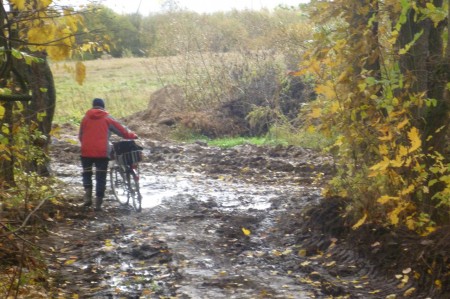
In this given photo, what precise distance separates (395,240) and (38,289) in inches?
162

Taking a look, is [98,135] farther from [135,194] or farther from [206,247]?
[206,247]

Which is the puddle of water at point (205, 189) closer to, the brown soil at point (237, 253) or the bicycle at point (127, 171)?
the brown soil at point (237, 253)

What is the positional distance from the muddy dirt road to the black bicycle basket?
90cm

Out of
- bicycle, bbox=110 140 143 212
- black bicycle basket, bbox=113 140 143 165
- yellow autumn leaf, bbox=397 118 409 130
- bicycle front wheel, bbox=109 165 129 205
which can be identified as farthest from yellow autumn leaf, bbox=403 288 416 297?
bicycle front wheel, bbox=109 165 129 205

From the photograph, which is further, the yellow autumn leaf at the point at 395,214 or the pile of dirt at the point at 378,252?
the yellow autumn leaf at the point at 395,214

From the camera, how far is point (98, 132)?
1291cm

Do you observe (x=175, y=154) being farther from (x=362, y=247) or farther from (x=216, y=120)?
(x=362, y=247)

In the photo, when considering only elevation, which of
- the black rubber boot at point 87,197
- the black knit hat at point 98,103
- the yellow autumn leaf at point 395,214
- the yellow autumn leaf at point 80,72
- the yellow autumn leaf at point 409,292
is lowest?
the black rubber boot at point 87,197

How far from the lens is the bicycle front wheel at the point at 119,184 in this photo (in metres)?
13.4

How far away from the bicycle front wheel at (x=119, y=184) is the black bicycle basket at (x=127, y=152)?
0.81 feet

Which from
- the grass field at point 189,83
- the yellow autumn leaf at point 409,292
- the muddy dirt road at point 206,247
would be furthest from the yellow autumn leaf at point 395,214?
the grass field at point 189,83

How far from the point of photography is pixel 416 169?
830 cm

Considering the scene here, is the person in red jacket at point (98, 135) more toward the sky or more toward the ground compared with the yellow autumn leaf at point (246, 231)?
more toward the sky

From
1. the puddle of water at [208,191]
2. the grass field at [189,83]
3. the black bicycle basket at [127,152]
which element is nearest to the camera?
the black bicycle basket at [127,152]
